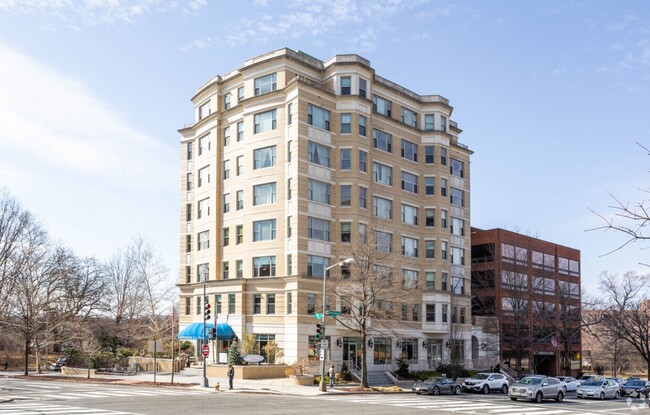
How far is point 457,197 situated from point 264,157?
25.3m

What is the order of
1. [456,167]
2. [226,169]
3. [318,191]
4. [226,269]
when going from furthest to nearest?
[456,167] → [226,169] → [226,269] → [318,191]

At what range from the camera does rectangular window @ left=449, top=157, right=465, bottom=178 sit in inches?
2874

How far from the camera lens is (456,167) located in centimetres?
7394

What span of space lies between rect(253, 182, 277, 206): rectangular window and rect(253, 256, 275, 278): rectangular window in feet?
16.5

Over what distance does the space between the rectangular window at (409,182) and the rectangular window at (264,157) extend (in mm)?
14977

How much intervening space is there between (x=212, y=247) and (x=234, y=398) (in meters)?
28.8

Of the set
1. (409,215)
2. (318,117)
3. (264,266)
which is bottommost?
(264,266)

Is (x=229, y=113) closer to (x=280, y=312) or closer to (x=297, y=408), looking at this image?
(x=280, y=312)

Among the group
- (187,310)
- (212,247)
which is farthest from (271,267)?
(187,310)

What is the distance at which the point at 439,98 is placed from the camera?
2753 inches

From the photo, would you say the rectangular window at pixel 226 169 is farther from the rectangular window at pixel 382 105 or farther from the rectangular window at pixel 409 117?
the rectangular window at pixel 409 117

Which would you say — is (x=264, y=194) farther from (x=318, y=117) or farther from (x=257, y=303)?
(x=257, y=303)

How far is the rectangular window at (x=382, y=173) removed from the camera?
63.0m


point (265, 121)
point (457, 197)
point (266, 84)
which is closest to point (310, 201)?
point (265, 121)
